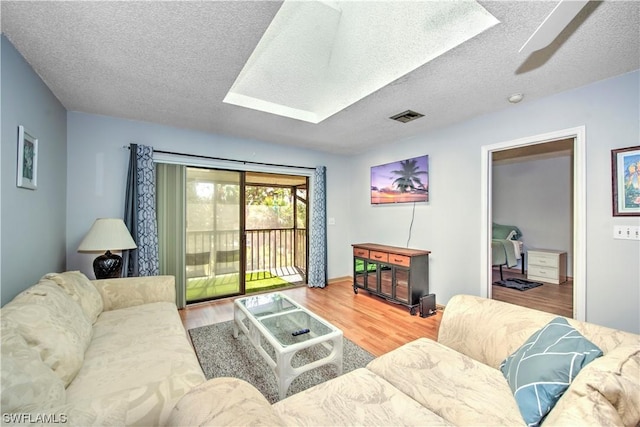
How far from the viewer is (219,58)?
191 centimetres

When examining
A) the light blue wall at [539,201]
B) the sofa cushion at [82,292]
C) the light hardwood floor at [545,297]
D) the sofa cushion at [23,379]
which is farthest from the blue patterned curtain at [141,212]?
the light blue wall at [539,201]

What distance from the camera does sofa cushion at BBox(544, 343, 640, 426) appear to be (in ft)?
2.43

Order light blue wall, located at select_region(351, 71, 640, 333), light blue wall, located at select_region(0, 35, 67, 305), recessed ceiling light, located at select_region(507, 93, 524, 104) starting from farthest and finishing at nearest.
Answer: recessed ceiling light, located at select_region(507, 93, 524, 104), light blue wall, located at select_region(351, 71, 640, 333), light blue wall, located at select_region(0, 35, 67, 305)

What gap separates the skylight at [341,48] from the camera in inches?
70.2

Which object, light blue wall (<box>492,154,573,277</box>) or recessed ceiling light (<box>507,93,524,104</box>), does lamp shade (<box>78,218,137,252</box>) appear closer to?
recessed ceiling light (<box>507,93,524,104</box>)

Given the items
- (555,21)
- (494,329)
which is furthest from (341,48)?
(494,329)

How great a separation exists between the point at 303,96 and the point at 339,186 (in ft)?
7.56

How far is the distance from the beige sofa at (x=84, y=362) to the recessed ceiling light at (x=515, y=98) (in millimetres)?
3335

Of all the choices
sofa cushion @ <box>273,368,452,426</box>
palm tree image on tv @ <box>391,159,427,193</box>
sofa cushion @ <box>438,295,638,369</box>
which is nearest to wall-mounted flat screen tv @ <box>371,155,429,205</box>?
palm tree image on tv @ <box>391,159,427,193</box>

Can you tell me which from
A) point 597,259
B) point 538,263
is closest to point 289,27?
point 597,259

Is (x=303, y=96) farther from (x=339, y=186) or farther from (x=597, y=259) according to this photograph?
(x=597, y=259)

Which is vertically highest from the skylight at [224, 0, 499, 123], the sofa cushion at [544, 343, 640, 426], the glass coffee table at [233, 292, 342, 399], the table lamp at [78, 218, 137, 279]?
the skylight at [224, 0, 499, 123]

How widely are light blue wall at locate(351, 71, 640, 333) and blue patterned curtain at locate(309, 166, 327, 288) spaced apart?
753 mm

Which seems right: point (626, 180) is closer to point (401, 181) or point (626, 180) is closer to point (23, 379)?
point (401, 181)
